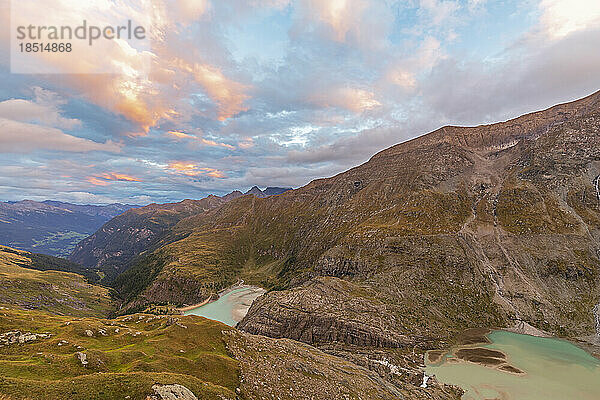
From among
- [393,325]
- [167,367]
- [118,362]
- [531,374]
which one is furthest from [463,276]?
[118,362]

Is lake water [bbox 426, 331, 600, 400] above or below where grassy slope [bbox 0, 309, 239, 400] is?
below

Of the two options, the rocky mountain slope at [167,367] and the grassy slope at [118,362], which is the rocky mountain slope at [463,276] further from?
the grassy slope at [118,362]

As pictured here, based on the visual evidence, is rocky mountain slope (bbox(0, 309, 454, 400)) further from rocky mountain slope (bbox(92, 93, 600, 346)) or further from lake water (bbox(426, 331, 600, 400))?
rocky mountain slope (bbox(92, 93, 600, 346))

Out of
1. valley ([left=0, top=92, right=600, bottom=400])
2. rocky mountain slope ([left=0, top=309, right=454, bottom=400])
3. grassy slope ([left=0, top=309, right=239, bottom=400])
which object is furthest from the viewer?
valley ([left=0, top=92, right=600, bottom=400])

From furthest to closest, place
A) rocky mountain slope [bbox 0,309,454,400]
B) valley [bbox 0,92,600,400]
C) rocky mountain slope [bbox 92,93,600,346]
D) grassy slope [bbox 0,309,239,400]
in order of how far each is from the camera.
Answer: rocky mountain slope [bbox 92,93,600,346] → valley [bbox 0,92,600,400] → rocky mountain slope [bbox 0,309,454,400] → grassy slope [bbox 0,309,239,400]

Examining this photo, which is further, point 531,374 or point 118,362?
point 531,374

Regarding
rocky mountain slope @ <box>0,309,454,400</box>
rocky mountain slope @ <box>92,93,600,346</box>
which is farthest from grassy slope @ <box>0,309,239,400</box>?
rocky mountain slope @ <box>92,93,600,346</box>

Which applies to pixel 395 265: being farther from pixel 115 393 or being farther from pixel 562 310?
pixel 115 393

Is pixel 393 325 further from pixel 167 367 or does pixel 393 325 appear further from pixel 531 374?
pixel 167 367

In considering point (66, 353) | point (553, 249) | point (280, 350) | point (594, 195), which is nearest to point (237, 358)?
point (280, 350)
